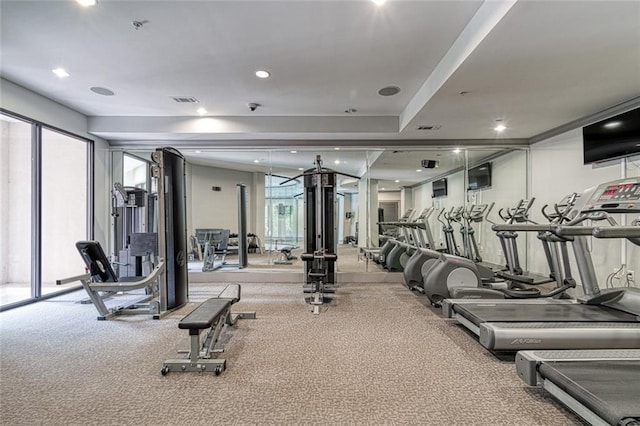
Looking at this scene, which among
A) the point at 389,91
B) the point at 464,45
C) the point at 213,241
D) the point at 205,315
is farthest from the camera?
the point at 213,241

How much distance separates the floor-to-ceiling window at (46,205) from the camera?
5.30 metres

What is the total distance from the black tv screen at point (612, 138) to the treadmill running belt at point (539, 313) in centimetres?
222

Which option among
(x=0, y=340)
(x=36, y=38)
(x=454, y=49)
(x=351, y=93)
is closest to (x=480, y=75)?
(x=454, y=49)

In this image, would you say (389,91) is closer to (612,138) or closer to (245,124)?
(245,124)

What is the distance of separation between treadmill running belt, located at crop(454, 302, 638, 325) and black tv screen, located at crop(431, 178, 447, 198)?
411cm

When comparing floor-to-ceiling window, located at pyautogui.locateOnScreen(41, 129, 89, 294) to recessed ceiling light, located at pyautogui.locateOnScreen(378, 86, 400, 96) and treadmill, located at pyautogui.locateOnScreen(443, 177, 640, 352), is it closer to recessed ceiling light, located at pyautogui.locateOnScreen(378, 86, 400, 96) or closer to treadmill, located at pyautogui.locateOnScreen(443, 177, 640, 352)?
recessed ceiling light, located at pyautogui.locateOnScreen(378, 86, 400, 96)

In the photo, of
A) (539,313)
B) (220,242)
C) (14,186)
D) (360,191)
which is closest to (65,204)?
(14,186)

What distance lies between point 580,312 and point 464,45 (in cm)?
277

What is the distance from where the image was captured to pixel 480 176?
6547 millimetres

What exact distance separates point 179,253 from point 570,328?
4.27 metres

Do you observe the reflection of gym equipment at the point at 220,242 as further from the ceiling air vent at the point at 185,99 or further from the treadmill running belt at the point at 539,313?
the treadmill running belt at the point at 539,313

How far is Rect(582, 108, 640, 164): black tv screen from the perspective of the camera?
13.1 feet

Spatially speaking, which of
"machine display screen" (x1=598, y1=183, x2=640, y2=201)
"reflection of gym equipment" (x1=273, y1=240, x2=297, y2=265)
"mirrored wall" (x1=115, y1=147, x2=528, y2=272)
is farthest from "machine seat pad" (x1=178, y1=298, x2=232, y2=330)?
"reflection of gym equipment" (x1=273, y1=240, x2=297, y2=265)

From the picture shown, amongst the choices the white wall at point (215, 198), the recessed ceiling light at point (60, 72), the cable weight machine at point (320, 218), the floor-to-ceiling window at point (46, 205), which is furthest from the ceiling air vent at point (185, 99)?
the white wall at point (215, 198)
